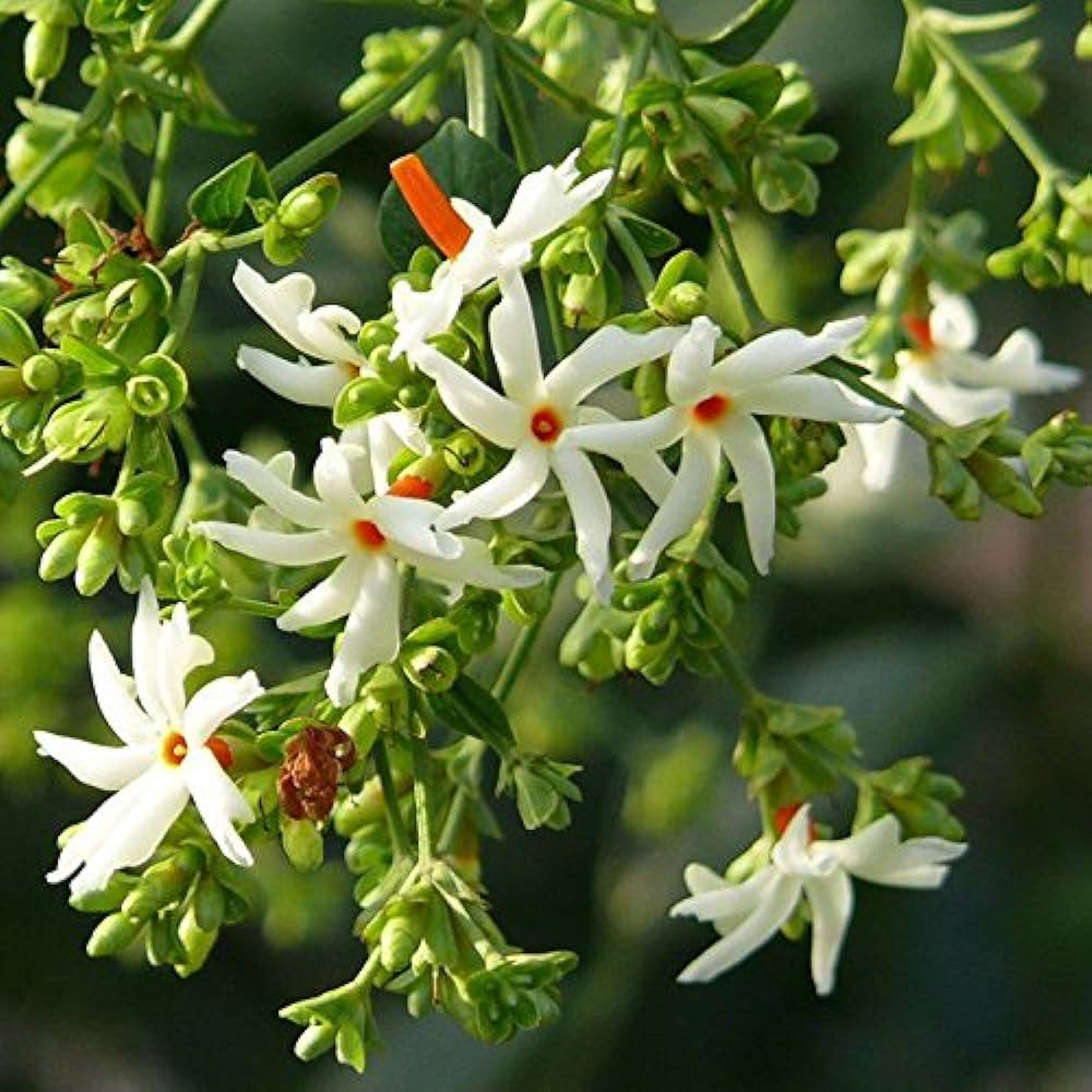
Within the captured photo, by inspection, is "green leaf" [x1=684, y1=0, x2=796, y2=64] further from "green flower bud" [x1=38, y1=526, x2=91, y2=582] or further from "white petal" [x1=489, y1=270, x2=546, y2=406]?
"green flower bud" [x1=38, y1=526, x2=91, y2=582]

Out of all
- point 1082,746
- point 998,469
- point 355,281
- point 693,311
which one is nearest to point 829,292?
point 355,281

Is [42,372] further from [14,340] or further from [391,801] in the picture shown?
[391,801]

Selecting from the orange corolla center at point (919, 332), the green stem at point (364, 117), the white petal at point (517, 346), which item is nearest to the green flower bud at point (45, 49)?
the green stem at point (364, 117)

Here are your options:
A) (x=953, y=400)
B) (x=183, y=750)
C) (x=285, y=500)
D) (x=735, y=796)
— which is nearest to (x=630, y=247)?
(x=285, y=500)

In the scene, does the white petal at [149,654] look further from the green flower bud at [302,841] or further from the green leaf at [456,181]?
the green leaf at [456,181]

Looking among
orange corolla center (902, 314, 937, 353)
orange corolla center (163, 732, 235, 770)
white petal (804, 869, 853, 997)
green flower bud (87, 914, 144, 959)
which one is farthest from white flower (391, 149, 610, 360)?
orange corolla center (902, 314, 937, 353)

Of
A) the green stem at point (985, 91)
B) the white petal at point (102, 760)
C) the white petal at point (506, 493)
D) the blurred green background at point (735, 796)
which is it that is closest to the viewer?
the white petal at point (506, 493)

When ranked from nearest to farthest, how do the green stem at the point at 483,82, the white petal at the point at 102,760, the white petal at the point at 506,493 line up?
the white petal at the point at 506,493, the white petal at the point at 102,760, the green stem at the point at 483,82
